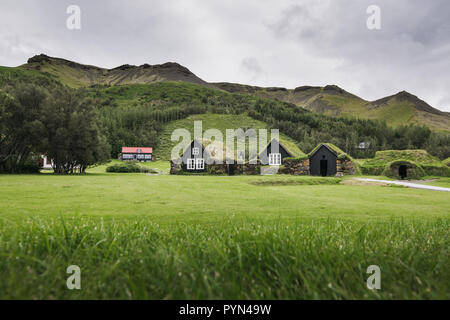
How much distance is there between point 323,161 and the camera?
33.8 metres

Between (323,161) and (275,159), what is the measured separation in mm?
6785

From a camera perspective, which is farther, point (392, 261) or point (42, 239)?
point (42, 239)

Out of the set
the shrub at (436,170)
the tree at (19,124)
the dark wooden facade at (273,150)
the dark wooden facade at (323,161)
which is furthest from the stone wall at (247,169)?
the tree at (19,124)

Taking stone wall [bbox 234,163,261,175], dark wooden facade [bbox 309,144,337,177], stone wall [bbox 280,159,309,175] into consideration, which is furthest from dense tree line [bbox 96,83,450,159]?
stone wall [bbox 234,163,261,175]

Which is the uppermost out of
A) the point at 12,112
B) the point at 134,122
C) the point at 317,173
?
the point at 134,122

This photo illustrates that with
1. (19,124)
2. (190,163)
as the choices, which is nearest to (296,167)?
(190,163)

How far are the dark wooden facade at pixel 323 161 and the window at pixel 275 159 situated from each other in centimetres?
464

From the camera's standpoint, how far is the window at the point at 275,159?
119 ft

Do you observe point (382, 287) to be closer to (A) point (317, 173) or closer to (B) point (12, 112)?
(A) point (317, 173)

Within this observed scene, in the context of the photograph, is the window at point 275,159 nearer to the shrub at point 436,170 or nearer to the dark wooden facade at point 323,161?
the dark wooden facade at point 323,161
